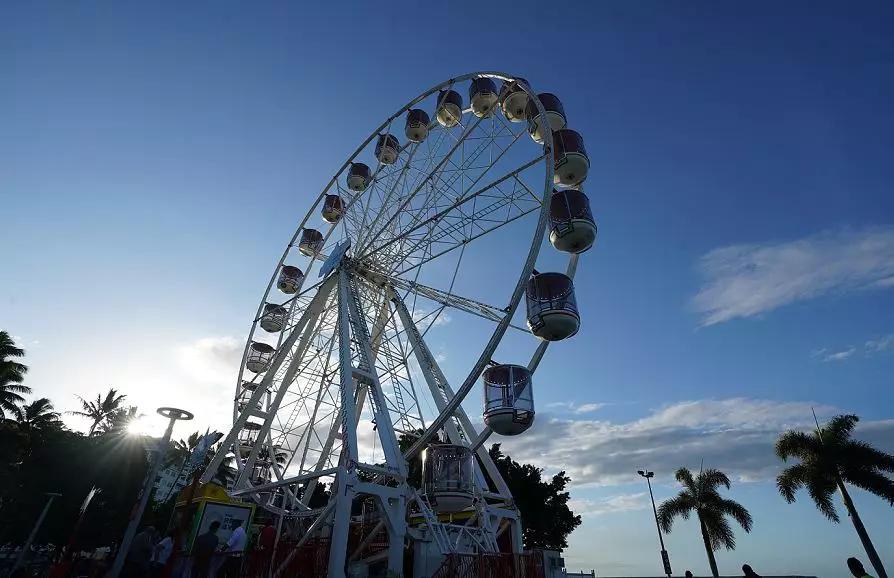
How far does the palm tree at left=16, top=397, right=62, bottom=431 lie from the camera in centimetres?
3040

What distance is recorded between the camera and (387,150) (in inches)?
906

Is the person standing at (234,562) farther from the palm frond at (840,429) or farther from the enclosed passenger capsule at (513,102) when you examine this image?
the palm frond at (840,429)

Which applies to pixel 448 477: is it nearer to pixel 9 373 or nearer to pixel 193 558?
pixel 193 558

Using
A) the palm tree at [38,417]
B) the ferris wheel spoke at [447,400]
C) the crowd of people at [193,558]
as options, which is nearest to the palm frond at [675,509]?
the ferris wheel spoke at [447,400]

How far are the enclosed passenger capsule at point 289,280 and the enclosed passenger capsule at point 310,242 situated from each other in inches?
43.3

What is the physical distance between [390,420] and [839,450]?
85.1 feet

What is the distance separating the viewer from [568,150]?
57.8ft

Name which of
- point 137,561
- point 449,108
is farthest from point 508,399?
point 449,108

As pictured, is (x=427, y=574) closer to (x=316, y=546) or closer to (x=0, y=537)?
(x=316, y=546)

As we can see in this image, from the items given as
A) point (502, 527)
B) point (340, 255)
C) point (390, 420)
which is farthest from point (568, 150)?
point (502, 527)

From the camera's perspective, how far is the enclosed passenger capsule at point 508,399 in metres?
13.2

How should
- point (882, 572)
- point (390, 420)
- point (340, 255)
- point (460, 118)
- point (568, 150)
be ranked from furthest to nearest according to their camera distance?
point (882, 572)
point (460, 118)
point (340, 255)
point (568, 150)
point (390, 420)

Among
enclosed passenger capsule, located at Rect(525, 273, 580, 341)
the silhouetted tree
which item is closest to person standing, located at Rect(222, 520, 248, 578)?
enclosed passenger capsule, located at Rect(525, 273, 580, 341)

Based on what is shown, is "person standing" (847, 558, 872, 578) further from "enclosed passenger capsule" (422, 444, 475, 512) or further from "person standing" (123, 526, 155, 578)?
"person standing" (123, 526, 155, 578)
